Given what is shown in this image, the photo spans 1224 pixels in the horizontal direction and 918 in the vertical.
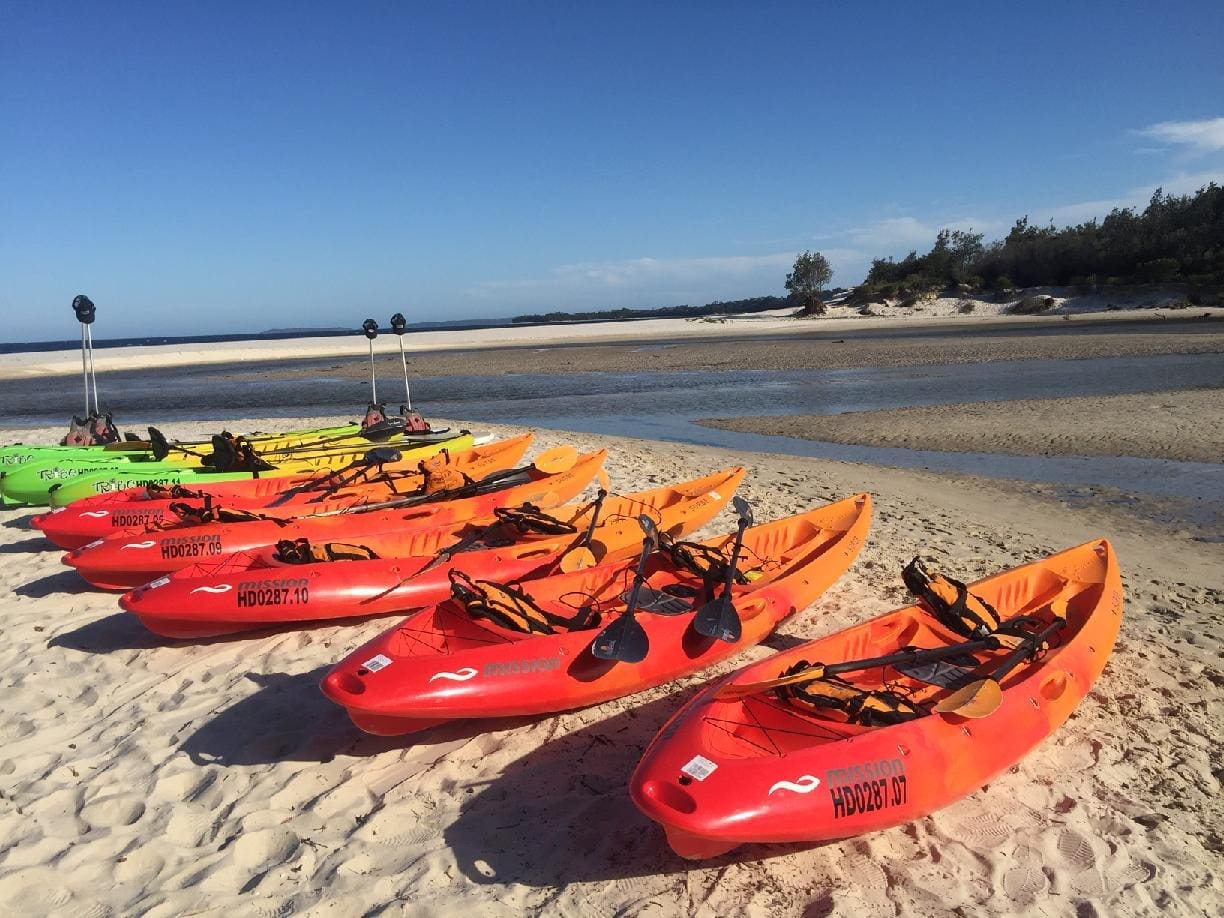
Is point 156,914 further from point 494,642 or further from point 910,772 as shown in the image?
point 910,772

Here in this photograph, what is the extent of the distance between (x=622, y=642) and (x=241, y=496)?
5.27 m

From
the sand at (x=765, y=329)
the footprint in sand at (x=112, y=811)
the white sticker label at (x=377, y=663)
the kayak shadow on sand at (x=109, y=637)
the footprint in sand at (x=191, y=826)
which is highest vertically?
the sand at (x=765, y=329)

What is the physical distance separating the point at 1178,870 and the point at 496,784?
2.74 m

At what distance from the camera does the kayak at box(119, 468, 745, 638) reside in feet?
16.5

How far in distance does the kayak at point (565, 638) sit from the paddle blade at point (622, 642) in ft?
0.06

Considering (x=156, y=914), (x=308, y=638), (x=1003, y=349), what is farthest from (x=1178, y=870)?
(x=1003, y=349)

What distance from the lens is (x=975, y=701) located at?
11.3 ft

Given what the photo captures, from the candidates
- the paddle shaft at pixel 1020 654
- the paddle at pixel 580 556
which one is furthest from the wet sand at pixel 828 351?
the paddle shaft at pixel 1020 654

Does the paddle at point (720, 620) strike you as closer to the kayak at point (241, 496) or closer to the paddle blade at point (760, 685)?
the paddle blade at point (760, 685)

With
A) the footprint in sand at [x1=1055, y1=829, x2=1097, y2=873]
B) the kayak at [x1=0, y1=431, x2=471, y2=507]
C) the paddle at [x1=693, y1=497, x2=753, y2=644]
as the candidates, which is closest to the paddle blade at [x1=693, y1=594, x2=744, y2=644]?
the paddle at [x1=693, y1=497, x2=753, y2=644]

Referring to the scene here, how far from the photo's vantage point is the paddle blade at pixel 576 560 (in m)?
5.51

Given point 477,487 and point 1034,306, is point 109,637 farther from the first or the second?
point 1034,306

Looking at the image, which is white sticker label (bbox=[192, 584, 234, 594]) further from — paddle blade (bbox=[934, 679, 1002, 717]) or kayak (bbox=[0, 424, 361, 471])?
kayak (bbox=[0, 424, 361, 471])

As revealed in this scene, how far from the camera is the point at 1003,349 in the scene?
25125 millimetres
